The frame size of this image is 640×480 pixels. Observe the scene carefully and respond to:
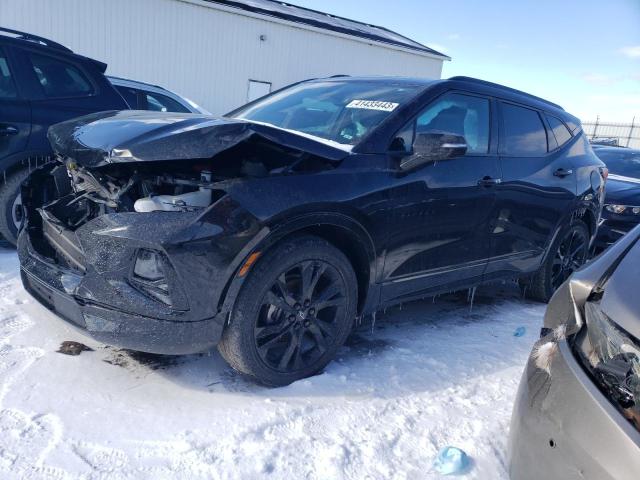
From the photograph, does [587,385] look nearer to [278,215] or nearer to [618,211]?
[278,215]

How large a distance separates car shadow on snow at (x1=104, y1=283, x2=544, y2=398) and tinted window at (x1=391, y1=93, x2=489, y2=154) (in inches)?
51.2

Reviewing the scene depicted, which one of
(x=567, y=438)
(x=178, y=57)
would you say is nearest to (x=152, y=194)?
(x=567, y=438)

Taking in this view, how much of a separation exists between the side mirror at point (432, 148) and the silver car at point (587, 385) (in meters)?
1.16

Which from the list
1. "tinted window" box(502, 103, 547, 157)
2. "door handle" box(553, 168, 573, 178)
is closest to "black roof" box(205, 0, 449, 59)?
"tinted window" box(502, 103, 547, 157)

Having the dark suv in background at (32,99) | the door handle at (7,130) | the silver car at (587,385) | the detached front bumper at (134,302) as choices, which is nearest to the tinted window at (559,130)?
the silver car at (587,385)

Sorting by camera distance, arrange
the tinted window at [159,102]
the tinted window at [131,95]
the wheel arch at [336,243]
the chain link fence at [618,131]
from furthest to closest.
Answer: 1. the chain link fence at [618,131]
2. the tinted window at [159,102]
3. the tinted window at [131,95]
4. the wheel arch at [336,243]

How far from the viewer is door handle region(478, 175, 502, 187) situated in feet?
11.9

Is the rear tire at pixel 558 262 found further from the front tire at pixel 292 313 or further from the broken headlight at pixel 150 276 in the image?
the broken headlight at pixel 150 276

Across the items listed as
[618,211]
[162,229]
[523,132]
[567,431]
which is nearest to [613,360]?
[567,431]

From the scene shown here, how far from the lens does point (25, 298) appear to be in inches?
145

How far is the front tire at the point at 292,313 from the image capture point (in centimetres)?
263

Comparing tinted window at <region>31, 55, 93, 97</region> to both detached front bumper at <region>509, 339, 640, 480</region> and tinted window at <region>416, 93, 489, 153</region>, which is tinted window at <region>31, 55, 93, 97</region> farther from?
detached front bumper at <region>509, 339, 640, 480</region>

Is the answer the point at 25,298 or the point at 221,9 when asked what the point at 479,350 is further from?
the point at 221,9

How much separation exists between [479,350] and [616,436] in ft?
7.44
